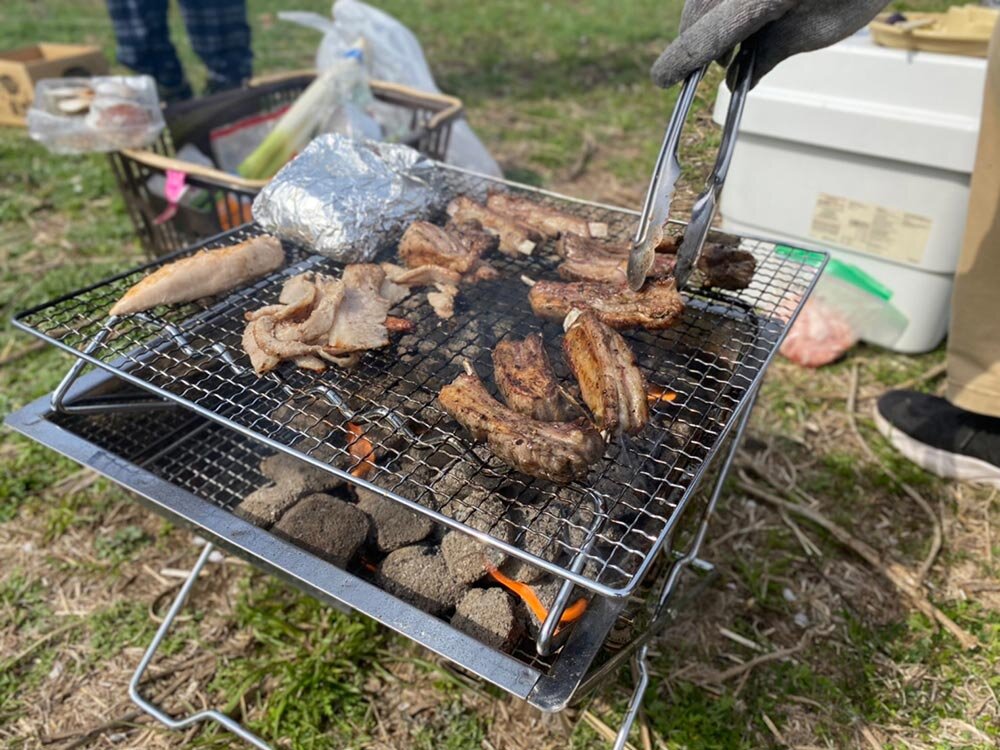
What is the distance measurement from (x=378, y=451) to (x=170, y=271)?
1027 mm

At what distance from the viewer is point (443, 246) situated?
112 inches

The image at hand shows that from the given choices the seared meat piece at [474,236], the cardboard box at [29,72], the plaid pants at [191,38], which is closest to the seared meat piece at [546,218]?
the seared meat piece at [474,236]

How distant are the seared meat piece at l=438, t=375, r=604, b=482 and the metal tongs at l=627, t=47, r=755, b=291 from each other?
A: 0.62 meters

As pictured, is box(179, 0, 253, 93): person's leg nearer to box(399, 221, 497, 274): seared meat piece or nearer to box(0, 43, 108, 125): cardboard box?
box(0, 43, 108, 125): cardboard box

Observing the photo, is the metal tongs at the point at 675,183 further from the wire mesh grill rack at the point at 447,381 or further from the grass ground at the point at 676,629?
the grass ground at the point at 676,629

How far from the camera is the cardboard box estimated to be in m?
7.21

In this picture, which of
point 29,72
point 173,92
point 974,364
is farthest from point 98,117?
point 974,364

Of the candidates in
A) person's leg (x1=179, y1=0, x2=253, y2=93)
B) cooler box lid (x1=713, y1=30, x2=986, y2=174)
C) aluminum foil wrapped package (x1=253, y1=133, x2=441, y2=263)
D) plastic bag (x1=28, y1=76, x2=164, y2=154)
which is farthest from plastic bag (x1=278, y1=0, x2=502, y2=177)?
aluminum foil wrapped package (x1=253, y1=133, x2=441, y2=263)

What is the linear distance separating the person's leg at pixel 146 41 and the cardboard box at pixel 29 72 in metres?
1.54

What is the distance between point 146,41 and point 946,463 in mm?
6933

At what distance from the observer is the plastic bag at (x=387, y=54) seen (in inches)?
217

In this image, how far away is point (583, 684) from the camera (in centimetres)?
186

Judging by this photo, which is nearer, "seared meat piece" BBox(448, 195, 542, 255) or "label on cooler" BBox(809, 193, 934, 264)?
"seared meat piece" BBox(448, 195, 542, 255)

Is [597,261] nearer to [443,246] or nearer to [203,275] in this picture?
[443,246]
